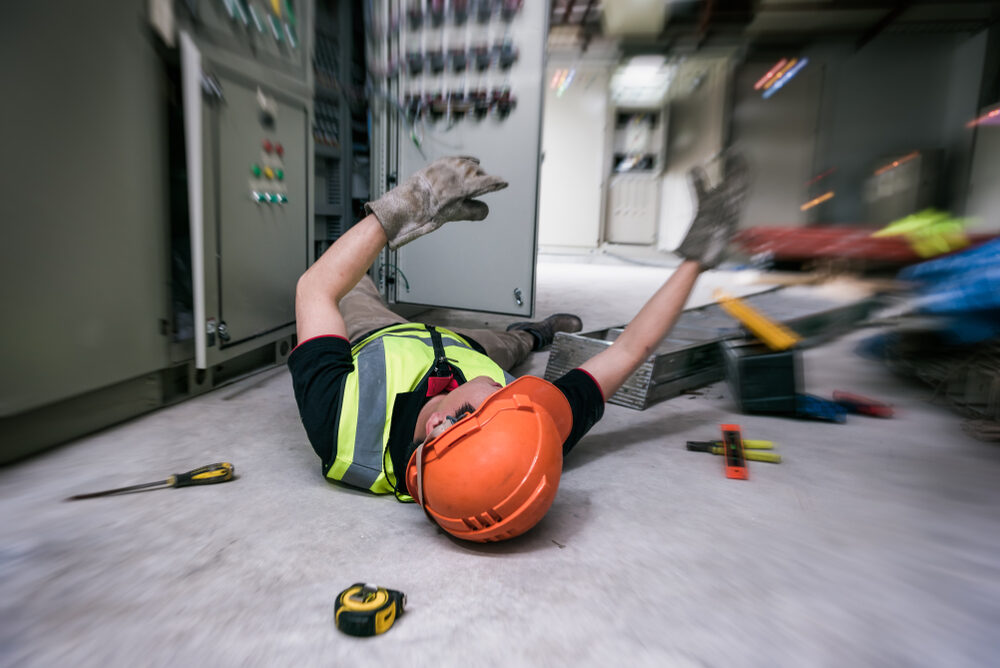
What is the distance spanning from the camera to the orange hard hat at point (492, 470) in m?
0.98

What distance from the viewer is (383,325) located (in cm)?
188

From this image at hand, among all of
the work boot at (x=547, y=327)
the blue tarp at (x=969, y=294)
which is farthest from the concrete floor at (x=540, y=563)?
the work boot at (x=547, y=327)

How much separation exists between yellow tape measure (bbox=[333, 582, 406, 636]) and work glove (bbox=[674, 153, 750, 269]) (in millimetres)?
1153

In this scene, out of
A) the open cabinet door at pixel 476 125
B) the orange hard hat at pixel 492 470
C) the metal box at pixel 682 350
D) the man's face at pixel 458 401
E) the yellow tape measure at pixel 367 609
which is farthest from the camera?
the open cabinet door at pixel 476 125

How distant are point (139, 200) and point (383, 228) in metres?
0.74

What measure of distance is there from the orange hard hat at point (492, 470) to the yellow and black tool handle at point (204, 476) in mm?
556

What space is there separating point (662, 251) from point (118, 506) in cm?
770

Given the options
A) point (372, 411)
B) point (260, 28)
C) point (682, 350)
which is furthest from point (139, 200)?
point (682, 350)

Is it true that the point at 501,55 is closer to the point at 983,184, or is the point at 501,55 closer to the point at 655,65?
A: the point at 655,65

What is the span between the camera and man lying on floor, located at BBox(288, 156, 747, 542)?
1004 millimetres

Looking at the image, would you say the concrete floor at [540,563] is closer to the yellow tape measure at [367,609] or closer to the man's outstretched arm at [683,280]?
the yellow tape measure at [367,609]

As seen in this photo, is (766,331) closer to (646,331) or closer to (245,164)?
(646,331)

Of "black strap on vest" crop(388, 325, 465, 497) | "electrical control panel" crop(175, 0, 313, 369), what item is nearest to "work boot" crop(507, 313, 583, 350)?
"electrical control panel" crop(175, 0, 313, 369)

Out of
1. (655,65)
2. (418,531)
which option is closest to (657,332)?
(418,531)
